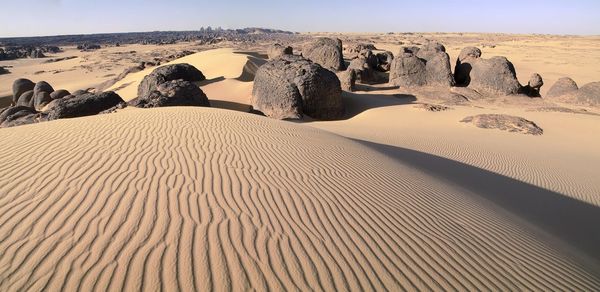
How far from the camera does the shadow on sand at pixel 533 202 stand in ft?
17.9

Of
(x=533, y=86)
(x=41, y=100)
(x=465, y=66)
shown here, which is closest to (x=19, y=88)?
(x=41, y=100)

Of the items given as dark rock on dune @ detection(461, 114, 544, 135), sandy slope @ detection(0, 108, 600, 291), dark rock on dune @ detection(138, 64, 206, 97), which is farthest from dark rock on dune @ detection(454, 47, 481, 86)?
sandy slope @ detection(0, 108, 600, 291)

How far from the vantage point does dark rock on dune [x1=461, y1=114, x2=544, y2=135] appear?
40.3 ft

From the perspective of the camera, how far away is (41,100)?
59.1ft

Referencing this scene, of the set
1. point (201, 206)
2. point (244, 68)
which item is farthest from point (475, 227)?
point (244, 68)

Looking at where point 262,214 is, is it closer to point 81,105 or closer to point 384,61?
point 81,105

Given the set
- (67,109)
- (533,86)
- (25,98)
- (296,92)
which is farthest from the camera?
(25,98)

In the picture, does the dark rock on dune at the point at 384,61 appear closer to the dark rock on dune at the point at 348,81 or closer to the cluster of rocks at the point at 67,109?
the dark rock on dune at the point at 348,81

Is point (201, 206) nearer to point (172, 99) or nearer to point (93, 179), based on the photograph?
point (93, 179)

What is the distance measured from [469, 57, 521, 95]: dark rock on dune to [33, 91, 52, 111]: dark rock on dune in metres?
21.9

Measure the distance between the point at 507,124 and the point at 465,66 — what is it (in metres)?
7.85

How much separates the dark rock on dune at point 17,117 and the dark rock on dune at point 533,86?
21344 millimetres

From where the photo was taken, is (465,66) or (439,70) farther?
(465,66)

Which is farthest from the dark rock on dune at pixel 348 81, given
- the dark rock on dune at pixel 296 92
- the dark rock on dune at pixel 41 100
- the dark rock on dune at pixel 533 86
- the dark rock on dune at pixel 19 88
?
the dark rock on dune at pixel 19 88
